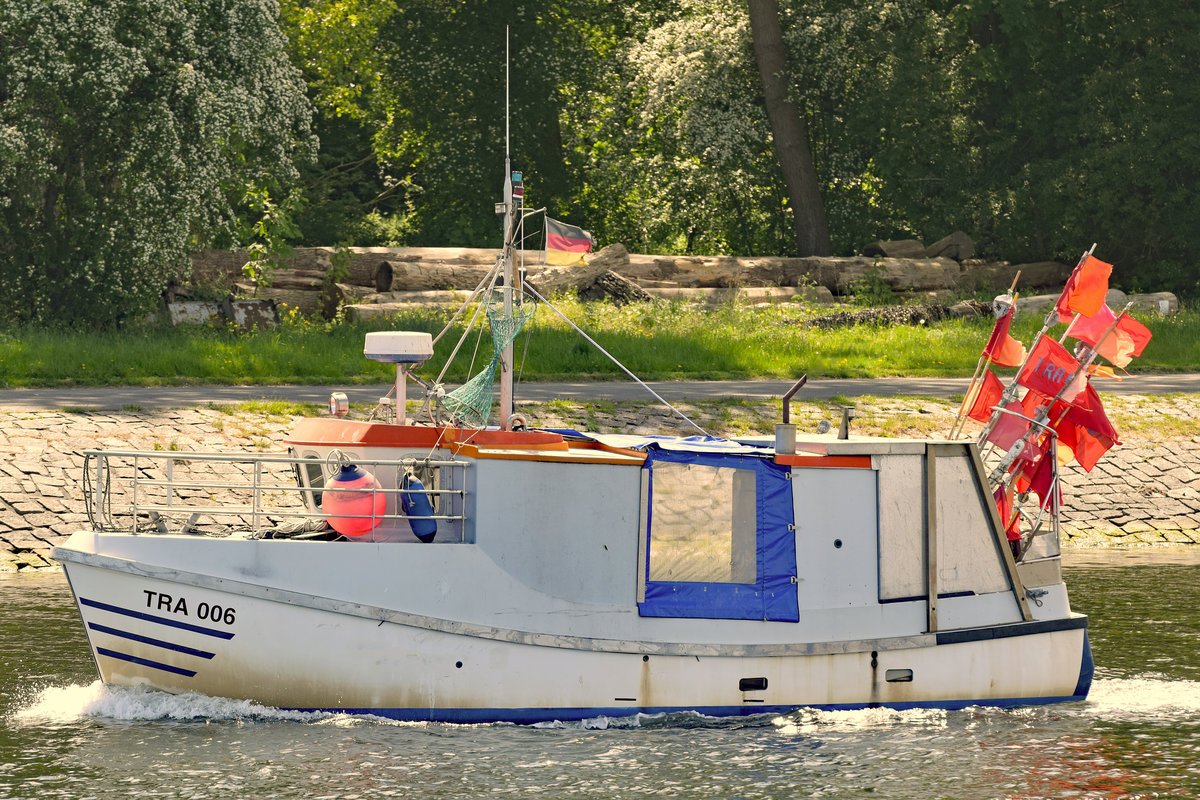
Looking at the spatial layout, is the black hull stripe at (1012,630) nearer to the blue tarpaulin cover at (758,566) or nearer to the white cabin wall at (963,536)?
the white cabin wall at (963,536)

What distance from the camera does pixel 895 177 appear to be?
4009 centimetres

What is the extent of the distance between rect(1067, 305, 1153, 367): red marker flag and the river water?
282cm

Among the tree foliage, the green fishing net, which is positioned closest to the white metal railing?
the green fishing net

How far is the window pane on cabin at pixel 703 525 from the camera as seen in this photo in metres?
11.3

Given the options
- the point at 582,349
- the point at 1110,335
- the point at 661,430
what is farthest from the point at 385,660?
the point at 582,349

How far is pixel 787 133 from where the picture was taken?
131ft

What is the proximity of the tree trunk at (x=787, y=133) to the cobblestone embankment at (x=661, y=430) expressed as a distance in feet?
55.5

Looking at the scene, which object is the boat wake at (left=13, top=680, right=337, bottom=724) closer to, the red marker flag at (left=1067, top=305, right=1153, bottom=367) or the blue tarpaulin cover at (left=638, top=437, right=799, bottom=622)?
the blue tarpaulin cover at (left=638, top=437, right=799, bottom=622)

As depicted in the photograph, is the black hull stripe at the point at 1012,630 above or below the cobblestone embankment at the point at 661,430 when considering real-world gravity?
below

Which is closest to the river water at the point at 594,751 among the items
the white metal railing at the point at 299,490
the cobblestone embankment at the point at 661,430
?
the white metal railing at the point at 299,490

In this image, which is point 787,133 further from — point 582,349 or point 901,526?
point 901,526

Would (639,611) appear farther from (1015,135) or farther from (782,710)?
(1015,135)

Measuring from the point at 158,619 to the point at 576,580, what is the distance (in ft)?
10.4

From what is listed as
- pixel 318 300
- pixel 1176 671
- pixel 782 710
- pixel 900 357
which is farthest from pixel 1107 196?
pixel 782 710
